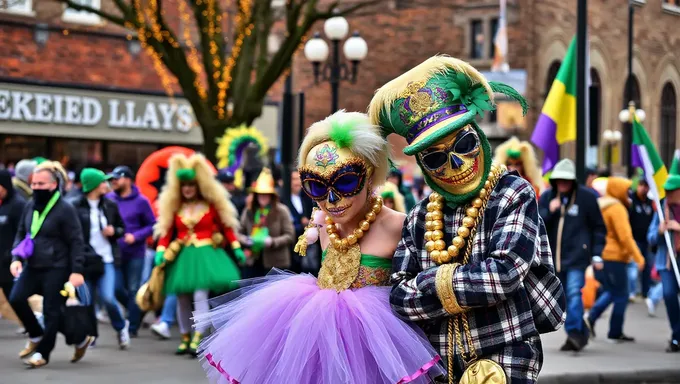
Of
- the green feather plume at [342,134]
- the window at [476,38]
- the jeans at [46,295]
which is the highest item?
the window at [476,38]

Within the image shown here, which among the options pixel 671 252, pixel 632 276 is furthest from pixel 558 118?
pixel 632 276

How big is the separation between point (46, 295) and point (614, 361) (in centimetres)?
528

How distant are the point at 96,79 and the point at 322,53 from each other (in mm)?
8989

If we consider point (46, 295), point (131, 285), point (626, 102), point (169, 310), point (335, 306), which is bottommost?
point (169, 310)

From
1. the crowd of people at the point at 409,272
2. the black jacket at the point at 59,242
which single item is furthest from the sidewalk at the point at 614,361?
the crowd of people at the point at 409,272

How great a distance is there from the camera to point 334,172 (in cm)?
476

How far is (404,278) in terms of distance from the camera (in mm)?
4387

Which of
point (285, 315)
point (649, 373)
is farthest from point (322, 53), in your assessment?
point (285, 315)

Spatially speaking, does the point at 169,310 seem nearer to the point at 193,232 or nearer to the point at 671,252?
the point at 193,232

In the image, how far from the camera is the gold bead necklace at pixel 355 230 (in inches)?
192

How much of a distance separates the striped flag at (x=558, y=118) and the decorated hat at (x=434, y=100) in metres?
8.21

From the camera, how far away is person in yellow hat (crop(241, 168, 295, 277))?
1228 centimetres

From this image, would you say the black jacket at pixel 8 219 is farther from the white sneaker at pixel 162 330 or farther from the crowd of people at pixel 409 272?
the crowd of people at pixel 409 272

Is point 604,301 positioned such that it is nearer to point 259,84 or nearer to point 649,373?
point 649,373
